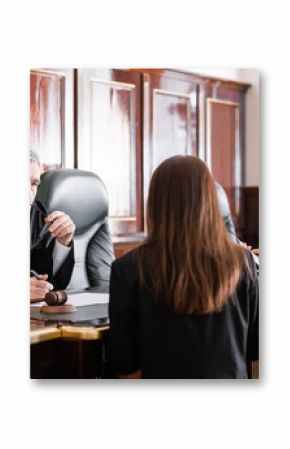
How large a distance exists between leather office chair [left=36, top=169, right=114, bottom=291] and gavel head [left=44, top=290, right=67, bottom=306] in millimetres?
48

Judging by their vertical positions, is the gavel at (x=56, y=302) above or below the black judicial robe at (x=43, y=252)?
below

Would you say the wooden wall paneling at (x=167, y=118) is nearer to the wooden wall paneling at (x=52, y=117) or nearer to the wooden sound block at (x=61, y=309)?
the wooden wall paneling at (x=52, y=117)

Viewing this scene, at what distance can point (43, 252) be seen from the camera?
168cm

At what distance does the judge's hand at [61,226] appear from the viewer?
5.48 feet

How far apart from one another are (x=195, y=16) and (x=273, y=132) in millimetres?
420

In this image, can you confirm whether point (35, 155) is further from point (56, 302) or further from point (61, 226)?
point (56, 302)

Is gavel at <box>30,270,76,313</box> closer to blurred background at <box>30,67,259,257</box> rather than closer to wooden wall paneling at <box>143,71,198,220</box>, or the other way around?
blurred background at <box>30,67,259,257</box>

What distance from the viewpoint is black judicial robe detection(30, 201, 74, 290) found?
1.67 m

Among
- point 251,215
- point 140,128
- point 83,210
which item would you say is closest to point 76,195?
point 83,210

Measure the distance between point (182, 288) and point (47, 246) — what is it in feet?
1.39

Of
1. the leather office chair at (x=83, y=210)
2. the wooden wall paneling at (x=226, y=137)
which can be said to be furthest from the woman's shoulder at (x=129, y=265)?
the wooden wall paneling at (x=226, y=137)

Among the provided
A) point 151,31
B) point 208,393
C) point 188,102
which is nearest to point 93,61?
point 151,31

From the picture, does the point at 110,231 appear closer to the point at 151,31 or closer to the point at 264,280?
the point at 264,280

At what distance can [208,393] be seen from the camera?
171 centimetres
